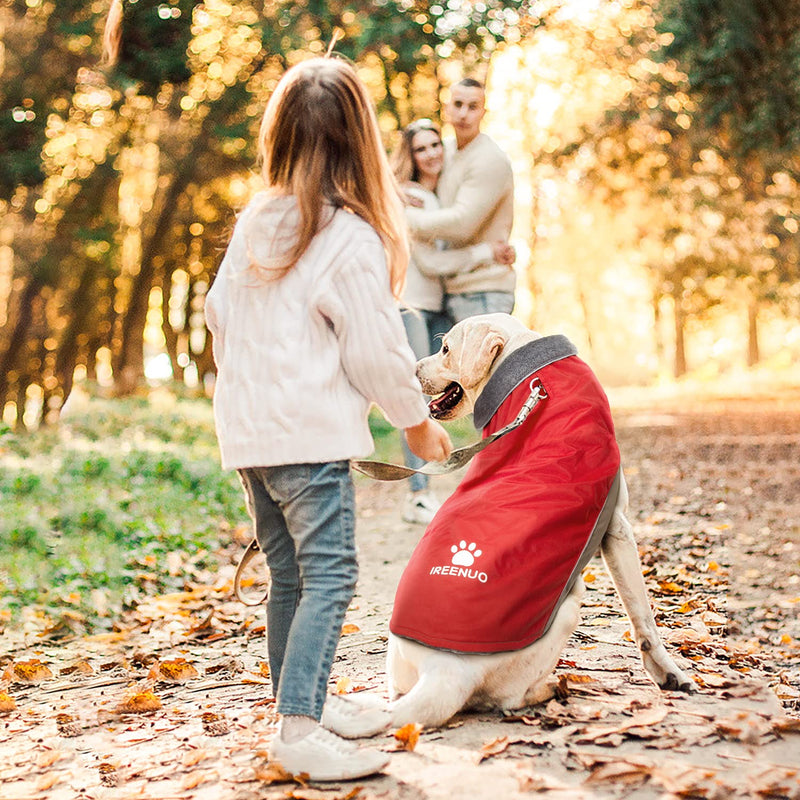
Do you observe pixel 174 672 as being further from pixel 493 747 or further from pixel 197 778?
pixel 493 747

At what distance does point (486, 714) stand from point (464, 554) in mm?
547

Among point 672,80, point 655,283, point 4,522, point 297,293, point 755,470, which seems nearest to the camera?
point 297,293

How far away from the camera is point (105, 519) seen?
25.1 feet

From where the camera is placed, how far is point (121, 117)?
791 inches

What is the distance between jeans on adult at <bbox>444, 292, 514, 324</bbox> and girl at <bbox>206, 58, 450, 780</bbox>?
332 cm

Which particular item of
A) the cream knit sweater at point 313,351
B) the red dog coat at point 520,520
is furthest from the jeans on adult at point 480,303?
the cream knit sweater at point 313,351

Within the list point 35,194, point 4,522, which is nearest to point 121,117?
point 35,194

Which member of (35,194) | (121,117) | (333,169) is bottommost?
(333,169)

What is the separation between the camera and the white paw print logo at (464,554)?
335 cm

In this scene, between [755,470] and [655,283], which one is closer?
[755,470]

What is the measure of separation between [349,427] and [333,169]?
0.81 m

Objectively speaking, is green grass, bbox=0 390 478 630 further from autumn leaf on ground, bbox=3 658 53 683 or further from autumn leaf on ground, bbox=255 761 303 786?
autumn leaf on ground, bbox=255 761 303 786

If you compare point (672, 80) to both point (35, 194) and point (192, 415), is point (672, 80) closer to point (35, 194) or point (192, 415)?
point (192, 415)

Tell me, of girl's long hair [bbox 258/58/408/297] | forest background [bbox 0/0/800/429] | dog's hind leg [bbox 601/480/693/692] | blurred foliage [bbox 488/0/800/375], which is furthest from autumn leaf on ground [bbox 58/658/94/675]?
blurred foliage [bbox 488/0/800/375]
